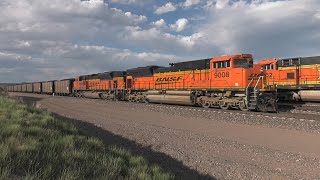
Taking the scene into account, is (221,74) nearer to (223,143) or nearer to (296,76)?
(296,76)

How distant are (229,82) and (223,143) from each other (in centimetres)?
1094

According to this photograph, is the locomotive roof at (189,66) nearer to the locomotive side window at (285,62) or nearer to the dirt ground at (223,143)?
the locomotive side window at (285,62)

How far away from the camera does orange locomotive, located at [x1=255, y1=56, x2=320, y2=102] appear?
75.7ft

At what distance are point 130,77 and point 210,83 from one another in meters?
13.8

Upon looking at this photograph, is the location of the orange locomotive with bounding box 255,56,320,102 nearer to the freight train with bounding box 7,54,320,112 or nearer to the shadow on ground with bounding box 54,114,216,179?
the freight train with bounding box 7,54,320,112

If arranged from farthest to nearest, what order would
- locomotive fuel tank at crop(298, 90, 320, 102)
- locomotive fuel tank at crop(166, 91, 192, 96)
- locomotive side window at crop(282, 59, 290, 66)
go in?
locomotive fuel tank at crop(166, 91, 192, 96), locomotive side window at crop(282, 59, 290, 66), locomotive fuel tank at crop(298, 90, 320, 102)

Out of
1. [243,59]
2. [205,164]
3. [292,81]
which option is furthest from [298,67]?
[205,164]

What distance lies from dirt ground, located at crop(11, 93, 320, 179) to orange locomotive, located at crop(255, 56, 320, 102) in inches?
299

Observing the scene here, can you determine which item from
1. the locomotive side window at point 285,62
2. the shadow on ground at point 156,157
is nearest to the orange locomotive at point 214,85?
the locomotive side window at point 285,62

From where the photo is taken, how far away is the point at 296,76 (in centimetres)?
2456

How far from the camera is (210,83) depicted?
23.6 m

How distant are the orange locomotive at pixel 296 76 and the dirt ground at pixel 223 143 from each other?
25.0 feet

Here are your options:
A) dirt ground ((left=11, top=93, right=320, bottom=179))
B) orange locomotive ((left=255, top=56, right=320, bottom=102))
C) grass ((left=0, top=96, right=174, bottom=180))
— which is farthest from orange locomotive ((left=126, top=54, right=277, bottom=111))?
grass ((left=0, top=96, right=174, bottom=180))

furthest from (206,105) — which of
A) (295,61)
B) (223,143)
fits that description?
(223,143)
